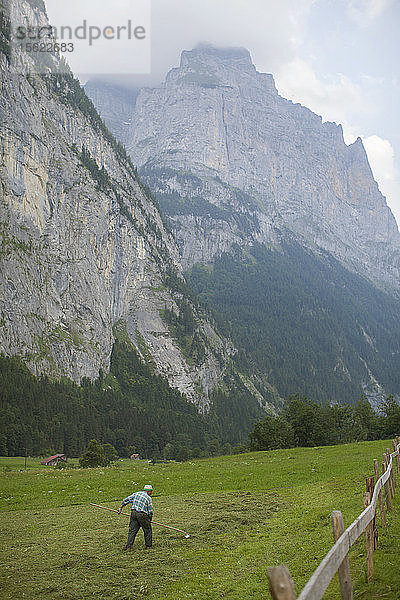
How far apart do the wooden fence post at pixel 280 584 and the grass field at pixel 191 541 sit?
5.89 metres

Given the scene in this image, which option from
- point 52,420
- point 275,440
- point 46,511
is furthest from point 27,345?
point 46,511

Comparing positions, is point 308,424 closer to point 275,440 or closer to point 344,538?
point 275,440

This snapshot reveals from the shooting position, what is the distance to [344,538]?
8.57 meters

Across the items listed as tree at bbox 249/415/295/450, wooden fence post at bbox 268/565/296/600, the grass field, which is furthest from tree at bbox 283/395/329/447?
wooden fence post at bbox 268/565/296/600

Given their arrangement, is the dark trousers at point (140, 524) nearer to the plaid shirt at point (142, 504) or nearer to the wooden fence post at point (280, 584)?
the plaid shirt at point (142, 504)

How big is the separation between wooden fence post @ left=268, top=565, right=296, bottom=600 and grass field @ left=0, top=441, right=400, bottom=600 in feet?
19.3

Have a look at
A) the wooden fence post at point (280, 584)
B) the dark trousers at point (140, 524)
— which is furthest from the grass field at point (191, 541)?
the wooden fence post at point (280, 584)

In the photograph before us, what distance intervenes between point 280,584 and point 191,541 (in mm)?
13990

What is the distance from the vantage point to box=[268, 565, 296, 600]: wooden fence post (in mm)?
5609

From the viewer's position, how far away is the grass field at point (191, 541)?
1300 cm

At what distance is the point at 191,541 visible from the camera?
1830 centimetres

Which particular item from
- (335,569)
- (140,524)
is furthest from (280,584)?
(140,524)

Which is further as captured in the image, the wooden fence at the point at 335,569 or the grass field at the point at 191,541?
the grass field at the point at 191,541

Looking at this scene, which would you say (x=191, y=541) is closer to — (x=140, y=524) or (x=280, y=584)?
(x=140, y=524)
